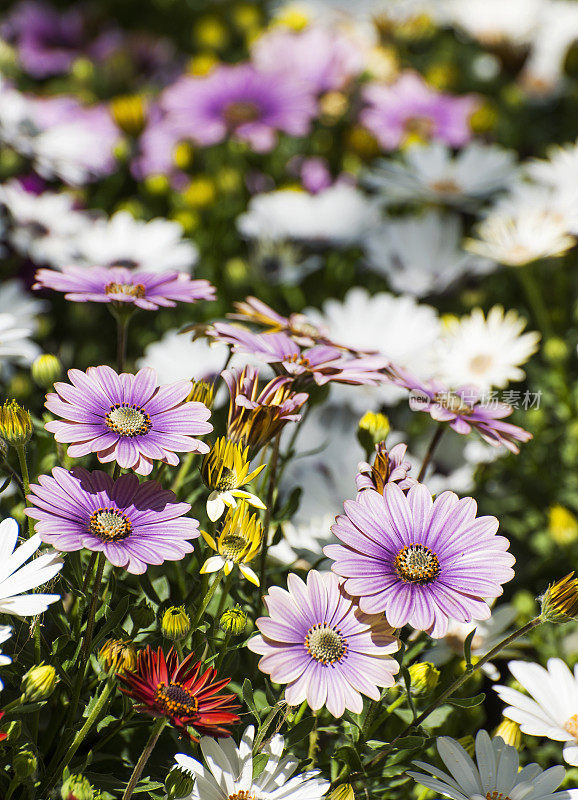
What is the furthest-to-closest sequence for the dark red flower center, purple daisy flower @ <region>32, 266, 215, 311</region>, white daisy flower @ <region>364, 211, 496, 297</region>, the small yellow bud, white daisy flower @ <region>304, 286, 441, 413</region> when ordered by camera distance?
1. white daisy flower @ <region>364, 211, 496, 297</region>
2. white daisy flower @ <region>304, 286, 441, 413</region>
3. the small yellow bud
4. purple daisy flower @ <region>32, 266, 215, 311</region>
5. the dark red flower center

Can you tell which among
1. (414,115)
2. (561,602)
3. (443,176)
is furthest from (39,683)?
(414,115)

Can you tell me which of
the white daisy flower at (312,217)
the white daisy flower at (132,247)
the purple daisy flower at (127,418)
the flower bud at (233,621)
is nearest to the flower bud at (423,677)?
the flower bud at (233,621)

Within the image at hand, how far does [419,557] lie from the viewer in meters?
0.63

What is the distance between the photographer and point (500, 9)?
2287 mm

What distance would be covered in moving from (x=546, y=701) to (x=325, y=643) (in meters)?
0.24

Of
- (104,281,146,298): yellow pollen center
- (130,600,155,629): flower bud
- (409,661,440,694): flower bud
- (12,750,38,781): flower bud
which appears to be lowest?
(12,750,38,781): flower bud

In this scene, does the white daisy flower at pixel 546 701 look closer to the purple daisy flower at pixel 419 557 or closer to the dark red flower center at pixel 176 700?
the purple daisy flower at pixel 419 557

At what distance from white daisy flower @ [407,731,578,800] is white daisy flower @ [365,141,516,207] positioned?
1.05 m

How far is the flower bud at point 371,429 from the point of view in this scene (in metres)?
0.80

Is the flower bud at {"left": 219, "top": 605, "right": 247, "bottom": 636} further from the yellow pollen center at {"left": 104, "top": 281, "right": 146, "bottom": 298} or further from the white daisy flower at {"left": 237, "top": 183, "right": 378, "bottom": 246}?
the white daisy flower at {"left": 237, "top": 183, "right": 378, "bottom": 246}

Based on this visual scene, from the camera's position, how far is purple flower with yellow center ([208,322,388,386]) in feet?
2.36

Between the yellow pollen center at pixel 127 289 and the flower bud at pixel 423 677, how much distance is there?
0.43 metres

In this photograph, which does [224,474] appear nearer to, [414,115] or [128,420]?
[128,420]

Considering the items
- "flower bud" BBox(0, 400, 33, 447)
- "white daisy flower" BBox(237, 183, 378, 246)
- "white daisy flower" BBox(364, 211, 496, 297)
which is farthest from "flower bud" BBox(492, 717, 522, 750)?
"white daisy flower" BBox(237, 183, 378, 246)
